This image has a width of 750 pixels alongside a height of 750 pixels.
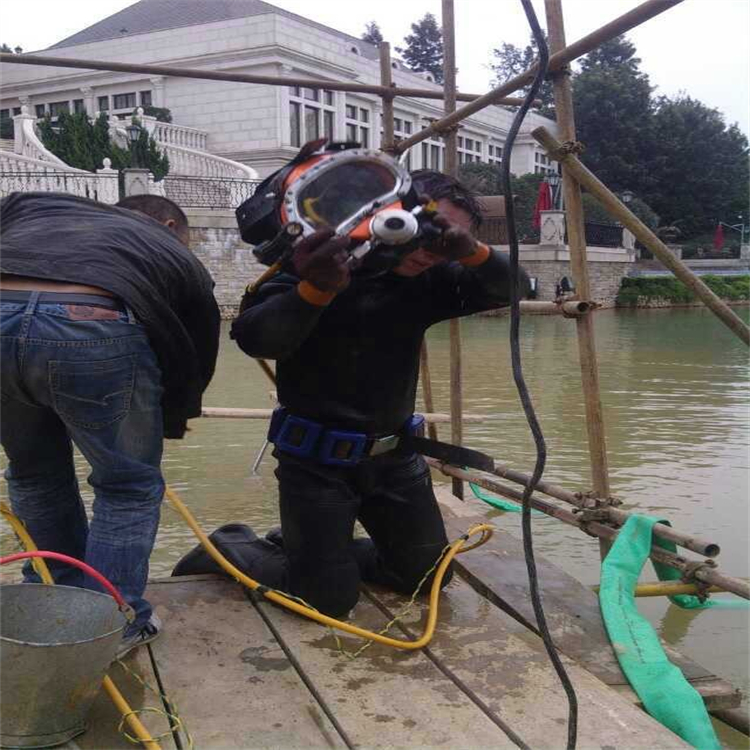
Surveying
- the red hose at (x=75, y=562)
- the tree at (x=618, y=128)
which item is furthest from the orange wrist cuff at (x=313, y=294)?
the tree at (x=618, y=128)

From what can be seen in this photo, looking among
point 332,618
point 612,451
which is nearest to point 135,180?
point 612,451

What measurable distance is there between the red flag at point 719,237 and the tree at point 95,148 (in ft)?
93.0

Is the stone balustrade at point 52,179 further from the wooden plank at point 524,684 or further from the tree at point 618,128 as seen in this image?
the tree at point 618,128

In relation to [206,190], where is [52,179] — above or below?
below

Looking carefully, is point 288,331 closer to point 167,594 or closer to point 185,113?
point 167,594

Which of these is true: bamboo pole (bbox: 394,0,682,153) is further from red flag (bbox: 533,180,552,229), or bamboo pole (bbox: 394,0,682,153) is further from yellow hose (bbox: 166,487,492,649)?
red flag (bbox: 533,180,552,229)

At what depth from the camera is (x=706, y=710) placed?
2418 mm

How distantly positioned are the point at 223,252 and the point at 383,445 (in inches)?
720

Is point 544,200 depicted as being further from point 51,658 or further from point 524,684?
point 51,658

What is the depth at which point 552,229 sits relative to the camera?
2617cm

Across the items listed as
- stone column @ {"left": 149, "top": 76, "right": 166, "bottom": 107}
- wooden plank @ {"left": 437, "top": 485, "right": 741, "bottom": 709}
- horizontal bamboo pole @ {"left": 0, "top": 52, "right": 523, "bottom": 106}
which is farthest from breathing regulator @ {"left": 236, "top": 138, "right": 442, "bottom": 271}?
stone column @ {"left": 149, "top": 76, "right": 166, "bottom": 107}

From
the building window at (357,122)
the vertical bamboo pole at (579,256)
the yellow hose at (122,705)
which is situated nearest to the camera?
the yellow hose at (122,705)

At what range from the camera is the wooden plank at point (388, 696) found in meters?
1.99

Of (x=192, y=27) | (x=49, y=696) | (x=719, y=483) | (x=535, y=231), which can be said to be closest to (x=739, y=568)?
(x=719, y=483)
